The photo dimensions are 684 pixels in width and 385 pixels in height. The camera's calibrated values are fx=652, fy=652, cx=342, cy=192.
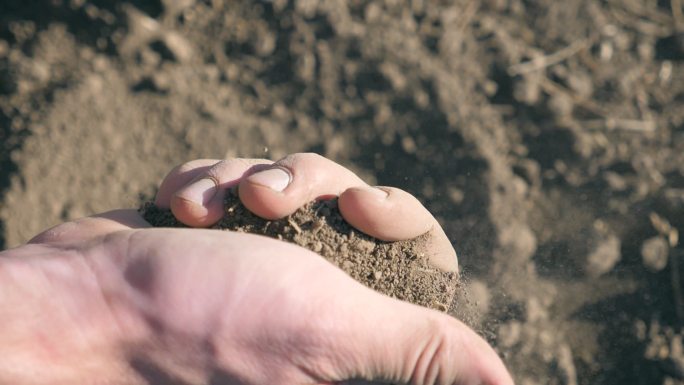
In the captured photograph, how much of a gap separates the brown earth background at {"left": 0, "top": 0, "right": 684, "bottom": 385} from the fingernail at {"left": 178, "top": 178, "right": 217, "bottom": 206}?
0.84m

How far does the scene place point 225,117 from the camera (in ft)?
7.68

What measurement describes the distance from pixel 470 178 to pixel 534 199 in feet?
0.76

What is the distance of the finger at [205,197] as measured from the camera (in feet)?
4.65

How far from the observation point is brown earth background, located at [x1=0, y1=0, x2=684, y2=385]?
2.13m

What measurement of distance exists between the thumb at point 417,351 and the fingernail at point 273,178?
314mm

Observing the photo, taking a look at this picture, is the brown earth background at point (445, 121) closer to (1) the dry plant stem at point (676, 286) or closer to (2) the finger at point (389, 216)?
(1) the dry plant stem at point (676, 286)

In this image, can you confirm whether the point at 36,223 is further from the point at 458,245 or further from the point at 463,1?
the point at 463,1

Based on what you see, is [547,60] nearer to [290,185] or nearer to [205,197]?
[290,185]

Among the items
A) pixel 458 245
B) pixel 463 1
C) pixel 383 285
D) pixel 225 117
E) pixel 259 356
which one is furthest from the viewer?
pixel 463 1

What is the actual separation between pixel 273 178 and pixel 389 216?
26cm

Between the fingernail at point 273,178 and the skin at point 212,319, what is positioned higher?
the fingernail at point 273,178

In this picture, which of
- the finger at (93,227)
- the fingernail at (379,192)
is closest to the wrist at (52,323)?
the finger at (93,227)

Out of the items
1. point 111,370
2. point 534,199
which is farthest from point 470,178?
point 111,370

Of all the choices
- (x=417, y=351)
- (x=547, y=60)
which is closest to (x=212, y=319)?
(x=417, y=351)
